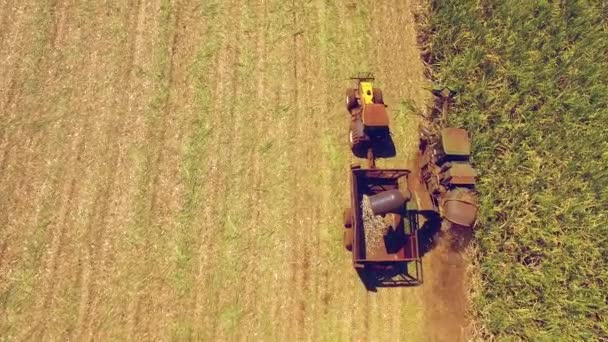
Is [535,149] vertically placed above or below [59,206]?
above

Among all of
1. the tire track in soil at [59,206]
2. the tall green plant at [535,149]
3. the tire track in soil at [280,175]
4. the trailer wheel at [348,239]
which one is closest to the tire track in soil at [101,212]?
the tire track in soil at [59,206]

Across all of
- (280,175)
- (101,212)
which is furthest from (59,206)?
(280,175)

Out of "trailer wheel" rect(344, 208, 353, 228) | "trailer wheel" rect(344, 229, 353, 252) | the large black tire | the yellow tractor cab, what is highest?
the large black tire

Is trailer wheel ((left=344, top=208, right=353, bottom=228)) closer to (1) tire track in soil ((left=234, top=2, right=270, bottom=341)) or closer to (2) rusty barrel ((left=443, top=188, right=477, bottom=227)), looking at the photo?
(1) tire track in soil ((left=234, top=2, right=270, bottom=341))

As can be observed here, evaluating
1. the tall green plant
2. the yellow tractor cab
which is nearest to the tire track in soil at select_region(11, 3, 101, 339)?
the yellow tractor cab

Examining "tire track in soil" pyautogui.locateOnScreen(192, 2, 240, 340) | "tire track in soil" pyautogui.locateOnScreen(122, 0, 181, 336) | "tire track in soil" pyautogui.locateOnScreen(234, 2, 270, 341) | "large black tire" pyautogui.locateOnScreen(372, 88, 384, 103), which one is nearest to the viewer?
"tire track in soil" pyautogui.locateOnScreen(122, 0, 181, 336)

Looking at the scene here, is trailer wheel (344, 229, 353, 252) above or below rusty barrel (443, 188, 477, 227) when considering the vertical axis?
below

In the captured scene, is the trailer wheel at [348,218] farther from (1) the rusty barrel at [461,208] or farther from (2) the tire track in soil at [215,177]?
(2) the tire track in soil at [215,177]

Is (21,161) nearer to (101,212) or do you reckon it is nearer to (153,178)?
(101,212)
